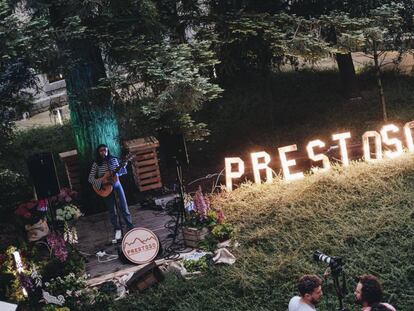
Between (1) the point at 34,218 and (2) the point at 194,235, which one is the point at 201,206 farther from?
(1) the point at 34,218

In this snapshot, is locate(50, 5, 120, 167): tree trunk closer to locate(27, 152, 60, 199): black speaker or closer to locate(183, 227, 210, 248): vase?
locate(27, 152, 60, 199): black speaker

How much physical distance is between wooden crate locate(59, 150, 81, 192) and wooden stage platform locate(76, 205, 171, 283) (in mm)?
A: 1176

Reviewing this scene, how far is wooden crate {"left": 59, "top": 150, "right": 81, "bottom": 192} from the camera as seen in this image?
13281mm

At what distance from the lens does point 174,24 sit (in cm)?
1265

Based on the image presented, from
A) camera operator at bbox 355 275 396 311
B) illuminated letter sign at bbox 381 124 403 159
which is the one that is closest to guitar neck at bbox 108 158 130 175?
camera operator at bbox 355 275 396 311

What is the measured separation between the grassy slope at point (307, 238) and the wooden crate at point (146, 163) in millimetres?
2246

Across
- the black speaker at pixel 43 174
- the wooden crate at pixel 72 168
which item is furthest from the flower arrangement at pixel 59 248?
the wooden crate at pixel 72 168

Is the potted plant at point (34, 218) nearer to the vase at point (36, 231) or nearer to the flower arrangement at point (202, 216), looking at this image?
the vase at point (36, 231)

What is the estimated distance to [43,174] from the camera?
9984mm

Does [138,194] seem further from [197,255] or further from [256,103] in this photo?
[256,103]

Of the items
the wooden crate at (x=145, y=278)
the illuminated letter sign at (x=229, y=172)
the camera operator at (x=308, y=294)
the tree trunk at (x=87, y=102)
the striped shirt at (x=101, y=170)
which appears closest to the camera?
the camera operator at (x=308, y=294)

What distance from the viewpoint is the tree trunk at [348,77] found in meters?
17.8

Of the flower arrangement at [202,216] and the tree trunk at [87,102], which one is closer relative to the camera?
the flower arrangement at [202,216]

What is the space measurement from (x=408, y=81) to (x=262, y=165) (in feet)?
31.4
